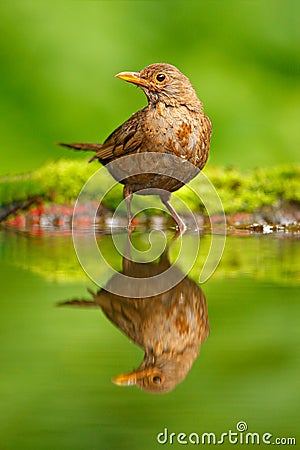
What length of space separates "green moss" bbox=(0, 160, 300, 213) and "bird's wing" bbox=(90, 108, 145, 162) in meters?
0.64

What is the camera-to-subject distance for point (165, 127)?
325cm

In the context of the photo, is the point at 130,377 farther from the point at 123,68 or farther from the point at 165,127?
the point at 123,68

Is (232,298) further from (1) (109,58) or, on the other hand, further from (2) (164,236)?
(1) (109,58)

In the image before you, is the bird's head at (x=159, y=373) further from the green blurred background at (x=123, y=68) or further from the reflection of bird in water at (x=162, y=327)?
the green blurred background at (x=123, y=68)

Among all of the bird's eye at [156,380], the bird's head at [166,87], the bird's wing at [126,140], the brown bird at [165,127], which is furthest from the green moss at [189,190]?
the bird's eye at [156,380]

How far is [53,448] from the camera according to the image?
4.25 feet

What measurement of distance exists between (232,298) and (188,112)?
1.23m

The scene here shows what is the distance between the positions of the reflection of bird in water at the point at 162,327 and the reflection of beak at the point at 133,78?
107 cm

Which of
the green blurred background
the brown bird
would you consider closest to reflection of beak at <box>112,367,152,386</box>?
the brown bird

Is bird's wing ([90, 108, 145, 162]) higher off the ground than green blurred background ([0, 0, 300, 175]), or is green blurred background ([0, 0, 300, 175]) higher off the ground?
green blurred background ([0, 0, 300, 175])

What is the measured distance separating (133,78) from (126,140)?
24cm

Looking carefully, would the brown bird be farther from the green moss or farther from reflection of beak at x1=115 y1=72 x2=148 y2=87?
the green moss

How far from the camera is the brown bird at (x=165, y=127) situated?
10.6 ft

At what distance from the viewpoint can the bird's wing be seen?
10.9ft
